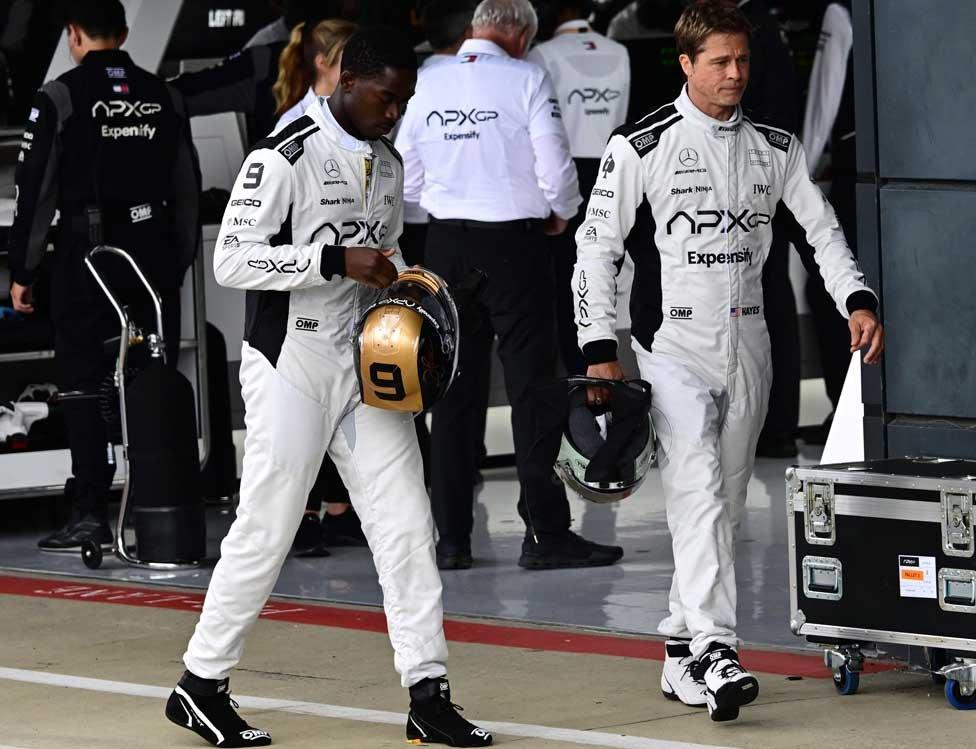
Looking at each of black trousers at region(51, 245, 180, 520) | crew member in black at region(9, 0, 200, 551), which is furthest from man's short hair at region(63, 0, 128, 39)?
black trousers at region(51, 245, 180, 520)

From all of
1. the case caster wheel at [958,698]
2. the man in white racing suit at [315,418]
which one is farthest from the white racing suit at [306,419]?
the case caster wheel at [958,698]

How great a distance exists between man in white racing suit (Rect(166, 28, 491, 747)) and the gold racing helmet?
0.29ft

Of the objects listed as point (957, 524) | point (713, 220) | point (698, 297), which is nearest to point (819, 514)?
point (957, 524)

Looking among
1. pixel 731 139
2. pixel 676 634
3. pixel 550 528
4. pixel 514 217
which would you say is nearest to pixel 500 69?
pixel 514 217

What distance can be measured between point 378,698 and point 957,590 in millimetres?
1682

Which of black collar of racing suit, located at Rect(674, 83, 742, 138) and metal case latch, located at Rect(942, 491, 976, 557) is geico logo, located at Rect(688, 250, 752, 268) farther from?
metal case latch, located at Rect(942, 491, 976, 557)

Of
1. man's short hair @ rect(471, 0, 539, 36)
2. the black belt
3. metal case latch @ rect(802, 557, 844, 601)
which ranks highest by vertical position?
man's short hair @ rect(471, 0, 539, 36)

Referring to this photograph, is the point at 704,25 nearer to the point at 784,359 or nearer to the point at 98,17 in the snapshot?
the point at 98,17

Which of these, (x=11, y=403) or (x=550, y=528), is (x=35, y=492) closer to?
(x=11, y=403)

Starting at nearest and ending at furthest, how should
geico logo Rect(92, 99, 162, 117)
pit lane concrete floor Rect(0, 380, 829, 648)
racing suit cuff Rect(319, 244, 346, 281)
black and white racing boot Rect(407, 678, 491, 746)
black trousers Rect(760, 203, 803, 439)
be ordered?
1. racing suit cuff Rect(319, 244, 346, 281)
2. black and white racing boot Rect(407, 678, 491, 746)
3. pit lane concrete floor Rect(0, 380, 829, 648)
4. geico logo Rect(92, 99, 162, 117)
5. black trousers Rect(760, 203, 803, 439)

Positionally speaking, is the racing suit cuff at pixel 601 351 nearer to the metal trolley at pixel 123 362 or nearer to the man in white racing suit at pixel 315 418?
the man in white racing suit at pixel 315 418

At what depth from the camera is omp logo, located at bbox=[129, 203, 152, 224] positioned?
8.62 metres

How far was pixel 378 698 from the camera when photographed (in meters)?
6.09

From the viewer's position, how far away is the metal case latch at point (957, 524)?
18.3 feet
